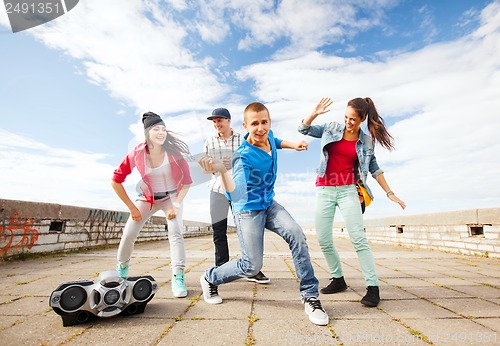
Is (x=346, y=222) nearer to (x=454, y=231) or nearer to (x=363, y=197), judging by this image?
(x=363, y=197)

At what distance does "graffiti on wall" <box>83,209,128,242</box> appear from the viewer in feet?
25.8

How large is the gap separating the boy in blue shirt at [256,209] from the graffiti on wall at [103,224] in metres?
6.22

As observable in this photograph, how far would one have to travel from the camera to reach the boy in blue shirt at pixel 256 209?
2.52 m

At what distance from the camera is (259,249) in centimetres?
259

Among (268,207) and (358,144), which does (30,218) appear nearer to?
(268,207)

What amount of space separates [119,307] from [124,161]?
141 centimetres

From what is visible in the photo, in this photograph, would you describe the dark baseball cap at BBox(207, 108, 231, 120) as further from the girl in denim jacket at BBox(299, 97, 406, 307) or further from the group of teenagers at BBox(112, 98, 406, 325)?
the girl in denim jacket at BBox(299, 97, 406, 307)

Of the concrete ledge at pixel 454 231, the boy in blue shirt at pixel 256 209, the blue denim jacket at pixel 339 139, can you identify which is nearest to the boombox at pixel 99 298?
the boy in blue shirt at pixel 256 209

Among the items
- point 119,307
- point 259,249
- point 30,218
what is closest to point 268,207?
point 259,249

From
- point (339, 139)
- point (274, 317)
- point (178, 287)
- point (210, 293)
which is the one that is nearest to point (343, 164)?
point (339, 139)

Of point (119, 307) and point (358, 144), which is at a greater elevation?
point (358, 144)

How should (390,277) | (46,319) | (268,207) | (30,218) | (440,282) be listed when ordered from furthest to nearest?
(30,218), (390,277), (440,282), (268,207), (46,319)

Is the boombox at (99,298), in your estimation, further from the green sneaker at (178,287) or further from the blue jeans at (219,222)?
the blue jeans at (219,222)

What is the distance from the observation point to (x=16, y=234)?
5.55m
